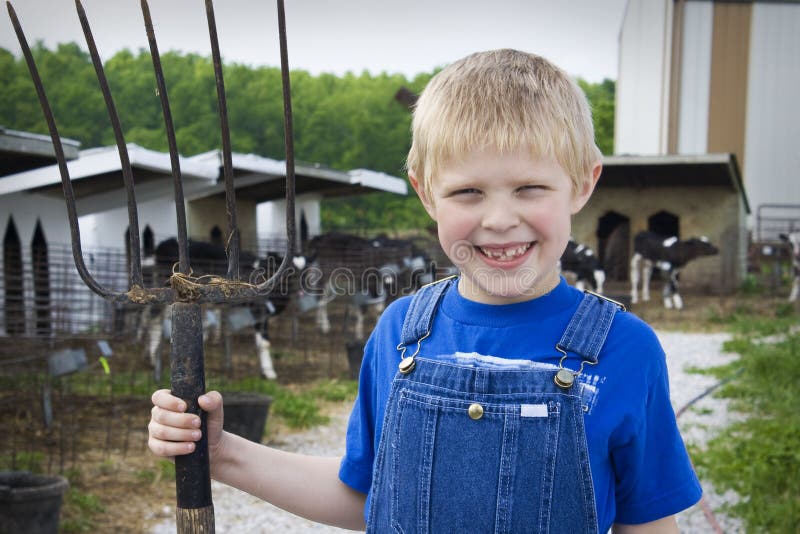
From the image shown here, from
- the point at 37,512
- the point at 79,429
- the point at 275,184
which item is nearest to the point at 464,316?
the point at 37,512

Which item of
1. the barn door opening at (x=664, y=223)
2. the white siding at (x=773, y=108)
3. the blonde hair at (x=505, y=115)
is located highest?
the white siding at (x=773, y=108)

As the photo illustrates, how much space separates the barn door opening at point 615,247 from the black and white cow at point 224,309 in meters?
10.5

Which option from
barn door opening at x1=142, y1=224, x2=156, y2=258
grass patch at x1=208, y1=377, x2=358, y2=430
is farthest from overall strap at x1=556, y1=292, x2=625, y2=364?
barn door opening at x1=142, y1=224, x2=156, y2=258

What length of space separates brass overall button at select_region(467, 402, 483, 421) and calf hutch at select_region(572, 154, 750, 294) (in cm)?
1493

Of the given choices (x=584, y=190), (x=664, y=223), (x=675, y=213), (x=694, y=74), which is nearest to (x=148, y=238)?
(x=675, y=213)

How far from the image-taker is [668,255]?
1493 centimetres

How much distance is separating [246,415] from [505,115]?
492cm

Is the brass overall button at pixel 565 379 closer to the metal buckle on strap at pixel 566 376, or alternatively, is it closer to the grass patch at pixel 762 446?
the metal buckle on strap at pixel 566 376

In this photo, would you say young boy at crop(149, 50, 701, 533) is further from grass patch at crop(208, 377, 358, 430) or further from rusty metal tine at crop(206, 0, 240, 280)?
grass patch at crop(208, 377, 358, 430)

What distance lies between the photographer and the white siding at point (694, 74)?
23422mm

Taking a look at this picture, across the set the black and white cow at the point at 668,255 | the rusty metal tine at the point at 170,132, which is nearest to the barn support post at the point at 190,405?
the rusty metal tine at the point at 170,132

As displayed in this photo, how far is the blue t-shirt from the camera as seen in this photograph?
4.00 feet

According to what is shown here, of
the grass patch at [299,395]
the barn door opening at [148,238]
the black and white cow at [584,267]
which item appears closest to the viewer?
the grass patch at [299,395]

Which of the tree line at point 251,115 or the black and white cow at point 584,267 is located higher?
the tree line at point 251,115
